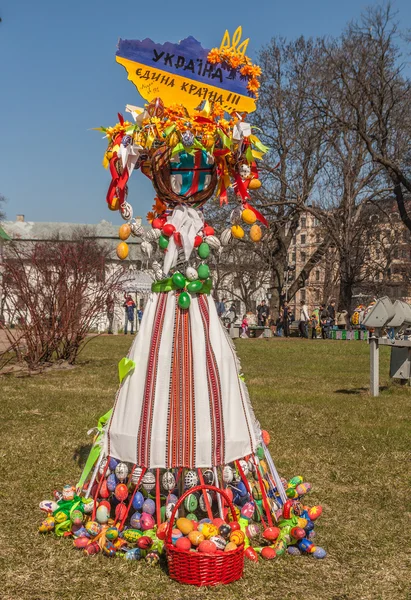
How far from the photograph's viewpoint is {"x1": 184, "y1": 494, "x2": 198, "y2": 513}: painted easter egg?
4.41 meters

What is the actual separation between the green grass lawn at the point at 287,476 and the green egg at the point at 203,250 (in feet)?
6.45

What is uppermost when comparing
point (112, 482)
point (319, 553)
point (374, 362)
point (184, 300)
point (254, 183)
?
point (254, 183)

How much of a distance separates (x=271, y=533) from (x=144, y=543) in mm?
787

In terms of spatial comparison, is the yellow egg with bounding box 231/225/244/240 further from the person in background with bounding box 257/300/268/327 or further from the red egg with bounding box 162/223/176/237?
the person in background with bounding box 257/300/268/327

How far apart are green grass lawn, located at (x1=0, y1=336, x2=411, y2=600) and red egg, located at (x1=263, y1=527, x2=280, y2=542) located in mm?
165

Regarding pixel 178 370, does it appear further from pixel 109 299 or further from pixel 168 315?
pixel 109 299

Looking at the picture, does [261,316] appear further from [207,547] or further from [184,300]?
[207,547]

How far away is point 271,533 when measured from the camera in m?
4.44

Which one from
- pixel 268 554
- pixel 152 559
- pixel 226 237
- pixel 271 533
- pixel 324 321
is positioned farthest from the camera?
pixel 324 321

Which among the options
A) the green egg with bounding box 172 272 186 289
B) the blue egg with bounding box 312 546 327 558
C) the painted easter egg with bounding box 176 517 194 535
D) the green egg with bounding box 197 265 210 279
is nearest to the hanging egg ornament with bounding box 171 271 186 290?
the green egg with bounding box 172 272 186 289

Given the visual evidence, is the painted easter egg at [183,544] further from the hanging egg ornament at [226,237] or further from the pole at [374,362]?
the pole at [374,362]

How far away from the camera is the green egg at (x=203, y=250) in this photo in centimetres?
480

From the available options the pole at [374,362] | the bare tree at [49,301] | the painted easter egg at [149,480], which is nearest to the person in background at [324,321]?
the bare tree at [49,301]

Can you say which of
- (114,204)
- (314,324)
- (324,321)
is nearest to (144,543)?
(114,204)
